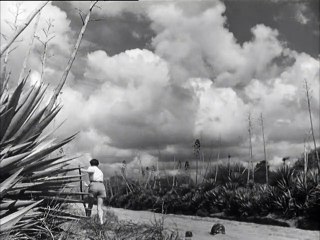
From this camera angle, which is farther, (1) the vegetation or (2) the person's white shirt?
(1) the vegetation

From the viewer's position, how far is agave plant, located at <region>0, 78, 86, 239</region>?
379 centimetres

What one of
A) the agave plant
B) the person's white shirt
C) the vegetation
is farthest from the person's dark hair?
the agave plant

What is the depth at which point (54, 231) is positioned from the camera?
4523 millimetres

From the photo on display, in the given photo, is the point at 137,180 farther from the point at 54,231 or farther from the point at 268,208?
the point at 54,231

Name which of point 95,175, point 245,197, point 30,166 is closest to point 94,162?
point 95,175

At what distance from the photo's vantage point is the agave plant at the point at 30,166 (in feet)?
12.4

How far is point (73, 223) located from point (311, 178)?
31.9ft

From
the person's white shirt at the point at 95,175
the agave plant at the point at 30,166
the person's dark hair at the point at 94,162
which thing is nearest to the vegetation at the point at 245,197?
the person's white shirt at the point at 95,175

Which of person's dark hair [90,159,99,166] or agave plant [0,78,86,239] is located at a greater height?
person's dark hair [90,159,99,166]

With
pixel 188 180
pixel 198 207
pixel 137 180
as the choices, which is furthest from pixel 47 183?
pixel 137 180

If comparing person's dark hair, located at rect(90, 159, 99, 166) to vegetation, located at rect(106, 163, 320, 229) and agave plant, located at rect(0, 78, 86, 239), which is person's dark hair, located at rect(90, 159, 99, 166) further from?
agave plant, located at rect(0, 78, 86, 239)

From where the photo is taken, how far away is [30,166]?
4.03m

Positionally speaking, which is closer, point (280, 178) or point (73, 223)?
point (73, 223)

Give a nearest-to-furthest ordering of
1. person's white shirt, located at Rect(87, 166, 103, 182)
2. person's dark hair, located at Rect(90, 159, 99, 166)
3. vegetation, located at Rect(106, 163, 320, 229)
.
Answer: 1. person's white shirt, located at Rect(87, 166, 103, 182)
2. person's dark hair, located at Rect(90, 159, 99, 166)
3. vegetation, located at Rect(106, 163, 320, 229)
